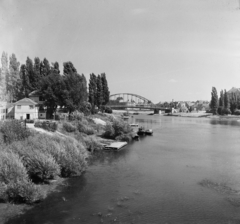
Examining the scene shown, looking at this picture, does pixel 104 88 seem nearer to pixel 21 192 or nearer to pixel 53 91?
pixel 53 91

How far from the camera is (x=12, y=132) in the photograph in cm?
2636

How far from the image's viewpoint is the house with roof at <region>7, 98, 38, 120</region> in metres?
48.6

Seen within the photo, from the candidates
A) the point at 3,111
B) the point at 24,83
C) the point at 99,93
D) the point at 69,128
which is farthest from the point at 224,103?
the point at 3,111

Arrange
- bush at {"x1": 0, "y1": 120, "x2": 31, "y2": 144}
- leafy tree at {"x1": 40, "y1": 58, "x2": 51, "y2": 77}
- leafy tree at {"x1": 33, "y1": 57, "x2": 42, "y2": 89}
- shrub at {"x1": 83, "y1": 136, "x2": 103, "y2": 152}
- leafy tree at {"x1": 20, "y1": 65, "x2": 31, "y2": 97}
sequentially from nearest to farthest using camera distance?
bush at {"x1": 0, "y1": 120, "x2": 31, "y2": 144} < shrub at {"x1": 83, "y1": 136, "x2": 103, "y2": 152} < leafy tree at {"x1": 20, "y1": 65, "x2": 31, "y2": 97} < leafy tree at {"x1": 33, "y1": 57, "x2": 42, "y2": 89} < leafy tree at {"x1": 40, "y1": 58, "x2": 51, "y2": 77}

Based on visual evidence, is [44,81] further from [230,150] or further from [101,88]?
[230,150]

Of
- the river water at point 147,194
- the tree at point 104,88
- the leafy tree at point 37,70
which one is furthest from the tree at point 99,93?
the river water at point 147,194

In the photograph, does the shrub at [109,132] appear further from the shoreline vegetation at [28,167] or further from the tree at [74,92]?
the shoreline vegetation at [28,167]

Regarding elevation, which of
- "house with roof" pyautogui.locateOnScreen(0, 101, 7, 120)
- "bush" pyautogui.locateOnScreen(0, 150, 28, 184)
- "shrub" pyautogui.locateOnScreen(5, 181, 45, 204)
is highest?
"house with roof" pyautogui.locateOnScreen(0, 101, 7, 120)

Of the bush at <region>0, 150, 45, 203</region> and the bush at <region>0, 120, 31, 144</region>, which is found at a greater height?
the bush at <region>0, 120, 31, 144</region>

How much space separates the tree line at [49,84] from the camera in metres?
54.6

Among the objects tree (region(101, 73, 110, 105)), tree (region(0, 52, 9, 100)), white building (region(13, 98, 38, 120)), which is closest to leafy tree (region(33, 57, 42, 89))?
tree (region(0, 52, 9, 100))

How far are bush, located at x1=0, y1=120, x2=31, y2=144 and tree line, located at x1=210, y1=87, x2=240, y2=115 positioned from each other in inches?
5164

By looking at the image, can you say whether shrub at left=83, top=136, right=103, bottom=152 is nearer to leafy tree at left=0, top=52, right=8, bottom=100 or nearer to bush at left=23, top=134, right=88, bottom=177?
bush at left=23, top=134, right=88, bottom=177

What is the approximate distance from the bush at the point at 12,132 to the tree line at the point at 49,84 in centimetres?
2563
